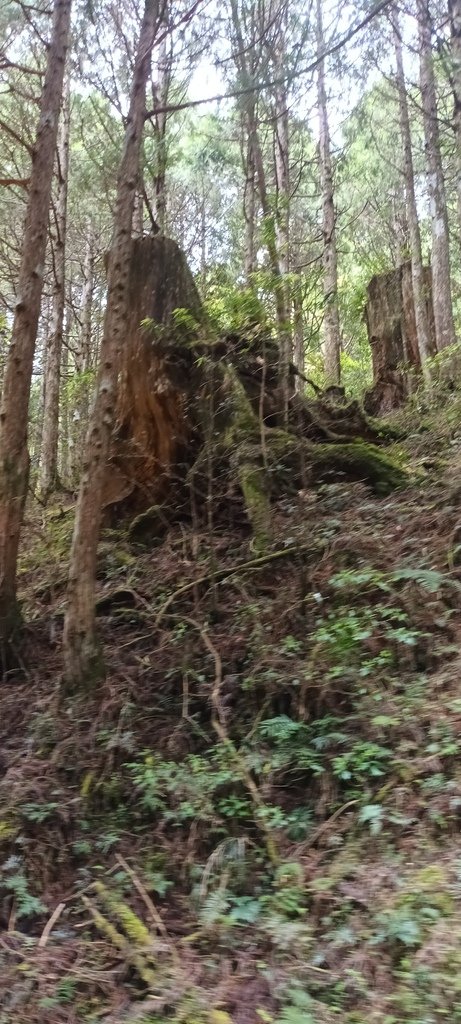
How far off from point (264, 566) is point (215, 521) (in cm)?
124

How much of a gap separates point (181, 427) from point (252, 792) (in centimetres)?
451

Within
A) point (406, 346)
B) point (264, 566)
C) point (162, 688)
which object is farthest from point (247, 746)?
point (406, 346)

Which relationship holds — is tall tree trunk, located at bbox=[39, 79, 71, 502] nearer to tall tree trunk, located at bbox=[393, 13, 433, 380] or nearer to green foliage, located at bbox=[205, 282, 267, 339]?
green foliage, located at bbox=[205, 282, 267, 339]

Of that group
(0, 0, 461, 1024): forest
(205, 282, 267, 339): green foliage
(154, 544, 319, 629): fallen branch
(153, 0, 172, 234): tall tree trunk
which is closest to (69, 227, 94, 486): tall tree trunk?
(153, 0, 172, 234): tall tree trunk

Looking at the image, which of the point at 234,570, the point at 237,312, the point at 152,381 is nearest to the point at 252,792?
the point at 234,570

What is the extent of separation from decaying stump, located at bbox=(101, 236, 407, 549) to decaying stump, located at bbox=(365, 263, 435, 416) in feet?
19.7

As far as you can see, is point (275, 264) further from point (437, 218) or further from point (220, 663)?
point (437, 218)

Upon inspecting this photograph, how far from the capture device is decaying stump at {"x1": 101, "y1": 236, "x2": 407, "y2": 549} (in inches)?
284

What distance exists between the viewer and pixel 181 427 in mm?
7668

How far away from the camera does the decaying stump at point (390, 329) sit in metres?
13.7

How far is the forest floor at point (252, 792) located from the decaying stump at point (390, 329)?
24.0ft

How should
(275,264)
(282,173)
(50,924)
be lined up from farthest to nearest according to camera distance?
(282,173) < (275,264) < (50,924)

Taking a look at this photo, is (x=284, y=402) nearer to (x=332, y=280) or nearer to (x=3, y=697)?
(x=3, y=697)

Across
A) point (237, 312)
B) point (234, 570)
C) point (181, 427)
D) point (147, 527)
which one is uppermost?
point (237, 312)
